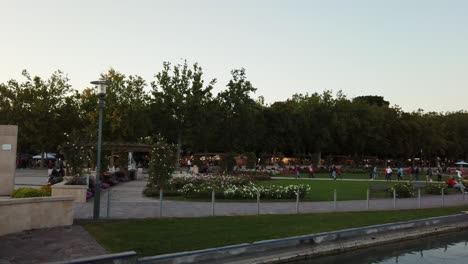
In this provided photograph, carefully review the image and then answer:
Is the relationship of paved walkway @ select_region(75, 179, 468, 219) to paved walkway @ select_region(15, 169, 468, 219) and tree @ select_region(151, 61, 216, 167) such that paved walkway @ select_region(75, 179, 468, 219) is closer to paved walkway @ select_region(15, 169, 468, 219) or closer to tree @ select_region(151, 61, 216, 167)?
paved walkway @ select_region(15, 169, 468, 219)

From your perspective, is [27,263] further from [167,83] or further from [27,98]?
[27,98]

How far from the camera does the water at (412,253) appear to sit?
12.2 m

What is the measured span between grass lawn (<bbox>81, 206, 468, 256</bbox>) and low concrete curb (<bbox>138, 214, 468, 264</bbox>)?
925 millimetres

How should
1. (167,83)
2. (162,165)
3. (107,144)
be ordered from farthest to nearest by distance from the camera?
(167,83), (107,144), (162,165)

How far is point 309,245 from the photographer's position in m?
12.2

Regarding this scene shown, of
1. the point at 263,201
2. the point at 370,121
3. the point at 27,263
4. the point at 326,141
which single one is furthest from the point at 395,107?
the point at 27,263

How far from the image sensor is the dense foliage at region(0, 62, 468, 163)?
197 ft

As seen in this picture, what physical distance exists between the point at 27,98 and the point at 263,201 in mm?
50730

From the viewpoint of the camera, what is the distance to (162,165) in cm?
2761

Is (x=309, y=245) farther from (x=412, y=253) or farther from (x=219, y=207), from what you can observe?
(x=219, y=207)

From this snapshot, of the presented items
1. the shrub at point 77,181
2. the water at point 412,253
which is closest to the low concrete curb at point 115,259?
the water at point 412,253

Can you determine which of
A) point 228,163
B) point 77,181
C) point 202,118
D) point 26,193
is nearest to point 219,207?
point 77,181

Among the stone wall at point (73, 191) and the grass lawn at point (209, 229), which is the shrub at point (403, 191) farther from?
the stone wall at point (73, 191)

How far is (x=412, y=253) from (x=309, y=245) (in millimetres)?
3424
